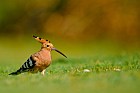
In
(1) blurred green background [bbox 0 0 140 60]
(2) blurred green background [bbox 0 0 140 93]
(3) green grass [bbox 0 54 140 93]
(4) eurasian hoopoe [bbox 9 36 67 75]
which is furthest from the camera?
(1) blurred green background [bbox 0 0 140 60]

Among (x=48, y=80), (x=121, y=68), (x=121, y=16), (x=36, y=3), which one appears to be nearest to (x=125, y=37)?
(x=121, y=16)

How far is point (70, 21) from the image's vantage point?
28109 mm

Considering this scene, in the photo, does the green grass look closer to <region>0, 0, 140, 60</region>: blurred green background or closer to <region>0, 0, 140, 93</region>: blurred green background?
<region>0, 0, 140, 93</region>: blurred green background

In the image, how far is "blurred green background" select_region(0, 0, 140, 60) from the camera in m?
27.3

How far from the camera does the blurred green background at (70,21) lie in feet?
89.6

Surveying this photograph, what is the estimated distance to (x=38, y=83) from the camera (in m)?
9.65

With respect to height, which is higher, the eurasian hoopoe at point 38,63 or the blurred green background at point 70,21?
the blurred green background at point 70,21

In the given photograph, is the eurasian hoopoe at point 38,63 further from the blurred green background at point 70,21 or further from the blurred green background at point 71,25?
the blurred green background at point 70,21

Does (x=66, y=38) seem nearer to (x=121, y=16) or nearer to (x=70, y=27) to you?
(x=70, y=27)

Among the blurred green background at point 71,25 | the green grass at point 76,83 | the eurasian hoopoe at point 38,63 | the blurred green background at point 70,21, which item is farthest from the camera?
the blurred green background at point 70,21

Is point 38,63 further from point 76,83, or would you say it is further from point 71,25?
point 71,25

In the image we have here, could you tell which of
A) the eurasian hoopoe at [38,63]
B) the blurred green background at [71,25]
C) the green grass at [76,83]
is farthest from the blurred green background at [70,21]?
the green grass at [76,83]

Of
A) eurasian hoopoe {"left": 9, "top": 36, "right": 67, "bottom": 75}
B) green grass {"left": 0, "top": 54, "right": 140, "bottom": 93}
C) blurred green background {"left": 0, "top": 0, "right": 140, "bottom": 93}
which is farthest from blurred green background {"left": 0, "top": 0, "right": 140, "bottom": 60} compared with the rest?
green grass {"left": 0, "top": 54, "right": 140, "bottom": 93}

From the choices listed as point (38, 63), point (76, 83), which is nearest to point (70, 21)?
point (38, 63)
